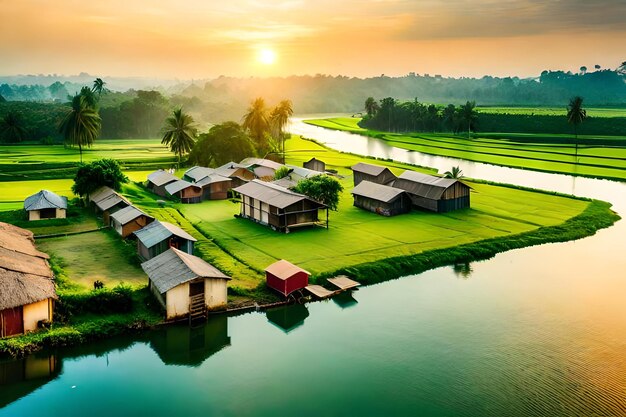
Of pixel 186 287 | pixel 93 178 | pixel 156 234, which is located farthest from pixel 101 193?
pixel 186 287

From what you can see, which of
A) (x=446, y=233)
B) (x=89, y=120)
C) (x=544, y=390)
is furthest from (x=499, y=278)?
(x=89, y=120)

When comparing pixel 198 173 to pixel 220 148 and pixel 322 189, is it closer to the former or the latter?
pixel 220 148

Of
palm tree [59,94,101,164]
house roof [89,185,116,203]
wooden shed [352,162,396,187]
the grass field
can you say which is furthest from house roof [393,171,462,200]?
palm tree [59,94,101,164]

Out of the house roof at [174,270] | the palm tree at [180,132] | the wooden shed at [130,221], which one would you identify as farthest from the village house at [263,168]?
the house roof at [174,270]

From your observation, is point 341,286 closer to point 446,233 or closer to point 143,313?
point 143,313

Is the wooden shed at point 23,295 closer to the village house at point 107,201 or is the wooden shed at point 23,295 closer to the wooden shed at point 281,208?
the village house at point 107,201

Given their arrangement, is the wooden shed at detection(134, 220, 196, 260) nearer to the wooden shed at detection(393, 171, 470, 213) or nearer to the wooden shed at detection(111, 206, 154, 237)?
the wooden shed at detection(111, 206, 154, 237)
